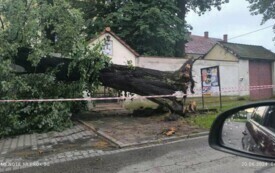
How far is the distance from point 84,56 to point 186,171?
646cm

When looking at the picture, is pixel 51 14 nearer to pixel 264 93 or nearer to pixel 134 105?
pixel 134 105

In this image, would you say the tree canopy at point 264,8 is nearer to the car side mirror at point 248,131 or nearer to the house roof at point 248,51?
the house roof at point 248,51

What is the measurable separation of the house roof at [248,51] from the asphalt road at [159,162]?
53.5ft

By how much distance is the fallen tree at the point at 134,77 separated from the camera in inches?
464

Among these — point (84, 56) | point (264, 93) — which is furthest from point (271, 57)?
point (84, 56)

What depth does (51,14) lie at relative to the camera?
11094 millimetres

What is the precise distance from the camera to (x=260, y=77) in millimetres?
24359

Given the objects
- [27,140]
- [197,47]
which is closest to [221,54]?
[197,47]

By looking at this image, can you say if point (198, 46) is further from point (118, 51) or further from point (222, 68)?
point (118, 51)

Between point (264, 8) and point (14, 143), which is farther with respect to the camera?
point (264, 8)

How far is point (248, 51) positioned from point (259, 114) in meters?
23.1

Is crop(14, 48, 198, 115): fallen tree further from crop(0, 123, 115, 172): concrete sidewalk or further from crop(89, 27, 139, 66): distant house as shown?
crop(89, 27, 139, 66): distant house

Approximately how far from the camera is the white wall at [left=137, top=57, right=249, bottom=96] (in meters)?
17.3

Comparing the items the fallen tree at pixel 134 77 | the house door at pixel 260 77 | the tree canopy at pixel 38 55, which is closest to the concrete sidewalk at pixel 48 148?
the tree canopy at pixel 38 55
